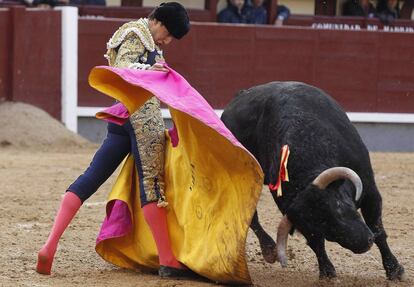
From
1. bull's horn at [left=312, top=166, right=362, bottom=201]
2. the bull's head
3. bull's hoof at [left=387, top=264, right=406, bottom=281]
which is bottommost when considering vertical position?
bull's hoof at [left=387, top=264, right=406, bottom=281]

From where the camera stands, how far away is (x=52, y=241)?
12.8 ft

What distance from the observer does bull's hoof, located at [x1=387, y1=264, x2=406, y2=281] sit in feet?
13.5

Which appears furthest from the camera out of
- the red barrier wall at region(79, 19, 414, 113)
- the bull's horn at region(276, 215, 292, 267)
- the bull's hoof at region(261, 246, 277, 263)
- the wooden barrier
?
the red barrier wall at region(79, 19, 414, 113)

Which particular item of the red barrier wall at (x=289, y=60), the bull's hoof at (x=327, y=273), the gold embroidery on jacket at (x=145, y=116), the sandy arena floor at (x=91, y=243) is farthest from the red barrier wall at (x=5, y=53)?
the bull's hoof at (x=327, y=273)

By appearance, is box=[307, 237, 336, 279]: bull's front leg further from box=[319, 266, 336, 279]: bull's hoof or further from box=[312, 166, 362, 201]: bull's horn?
box=[312, 166, 362, 201]: bull's horn

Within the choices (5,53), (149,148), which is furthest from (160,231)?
(5,53)

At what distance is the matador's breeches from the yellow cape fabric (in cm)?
5

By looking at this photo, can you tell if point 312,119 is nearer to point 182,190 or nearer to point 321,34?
point 182,190

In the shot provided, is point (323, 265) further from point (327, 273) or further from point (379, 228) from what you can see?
point (379, 228)

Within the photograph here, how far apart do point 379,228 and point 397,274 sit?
20cm

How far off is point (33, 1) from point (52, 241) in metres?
6.28

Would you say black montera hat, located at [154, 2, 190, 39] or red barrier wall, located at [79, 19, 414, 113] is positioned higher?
black montera hat, located at [154, 2, 190, 39]

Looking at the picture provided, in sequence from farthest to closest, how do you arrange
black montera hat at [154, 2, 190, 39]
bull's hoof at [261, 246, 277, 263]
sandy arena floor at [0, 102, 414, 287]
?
bull's hoof at [261, 246, 277, 263]
sandy arena floor at [0, 102, 414, 287]
black montera hat at [154, 2, 190, 39]

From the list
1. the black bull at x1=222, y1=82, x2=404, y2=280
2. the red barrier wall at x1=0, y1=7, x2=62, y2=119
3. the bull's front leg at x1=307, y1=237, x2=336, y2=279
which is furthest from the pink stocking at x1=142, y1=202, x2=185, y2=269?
the red barrier wall at x1=0, y1=7, x2=62, y2=119
